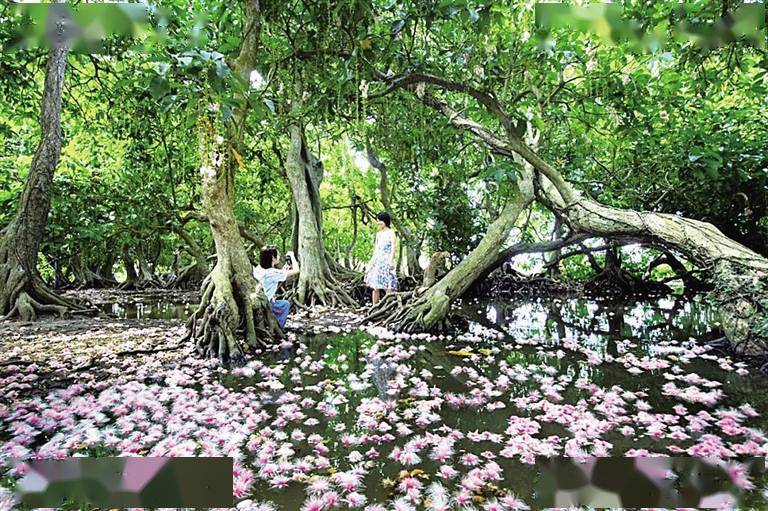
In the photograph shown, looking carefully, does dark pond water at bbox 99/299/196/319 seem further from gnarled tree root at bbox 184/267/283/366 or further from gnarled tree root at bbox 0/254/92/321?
gnarled tree root at bbox 184/267/283/366

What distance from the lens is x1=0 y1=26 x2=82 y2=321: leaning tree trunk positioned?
694 cm

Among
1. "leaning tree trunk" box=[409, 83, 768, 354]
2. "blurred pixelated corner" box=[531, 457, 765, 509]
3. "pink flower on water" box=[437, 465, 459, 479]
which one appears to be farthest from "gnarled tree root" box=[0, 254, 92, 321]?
"blurred pixelated corner" box=[531, 457, 765, 509]

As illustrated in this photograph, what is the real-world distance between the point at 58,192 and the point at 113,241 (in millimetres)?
4409

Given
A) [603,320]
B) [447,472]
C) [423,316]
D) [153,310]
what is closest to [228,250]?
[423,316]

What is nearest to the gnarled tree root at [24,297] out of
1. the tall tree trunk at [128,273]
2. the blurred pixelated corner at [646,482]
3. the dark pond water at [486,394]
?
the dark pond water at [486,394]

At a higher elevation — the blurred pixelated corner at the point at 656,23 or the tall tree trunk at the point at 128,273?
the blurred pixelated corner at the point at 656,23

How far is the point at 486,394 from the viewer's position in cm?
362

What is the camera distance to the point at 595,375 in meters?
4.17

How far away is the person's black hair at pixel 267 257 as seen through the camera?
6.02 meters

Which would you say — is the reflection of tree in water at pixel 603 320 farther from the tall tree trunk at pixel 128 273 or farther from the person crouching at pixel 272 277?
the tall tree trunk at pixel 128 273

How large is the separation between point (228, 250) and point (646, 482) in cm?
475

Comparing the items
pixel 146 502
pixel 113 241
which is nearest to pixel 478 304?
pixel 146 502

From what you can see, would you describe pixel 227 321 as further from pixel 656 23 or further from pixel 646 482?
pixel 656 23

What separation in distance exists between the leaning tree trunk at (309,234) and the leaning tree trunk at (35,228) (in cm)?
394
